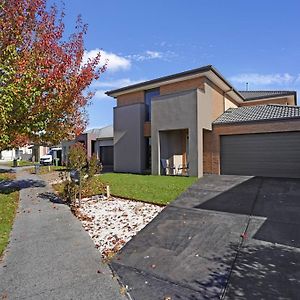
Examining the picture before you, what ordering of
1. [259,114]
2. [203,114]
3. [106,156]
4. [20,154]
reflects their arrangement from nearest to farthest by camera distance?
[203,114] → [259,114] → [106,156] → [20,154]

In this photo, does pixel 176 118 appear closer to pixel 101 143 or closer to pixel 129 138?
pixel 129 138

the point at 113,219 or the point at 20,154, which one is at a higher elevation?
the point at 20,154

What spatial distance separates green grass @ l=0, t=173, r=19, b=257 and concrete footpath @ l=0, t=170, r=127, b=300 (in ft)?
0.59

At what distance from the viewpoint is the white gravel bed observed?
23.1ft

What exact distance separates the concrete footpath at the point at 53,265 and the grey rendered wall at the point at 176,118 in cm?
1003

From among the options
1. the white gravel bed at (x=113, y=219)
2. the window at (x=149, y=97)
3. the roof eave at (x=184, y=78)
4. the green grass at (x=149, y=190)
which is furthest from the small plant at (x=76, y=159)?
the window at (x=149, y=97)

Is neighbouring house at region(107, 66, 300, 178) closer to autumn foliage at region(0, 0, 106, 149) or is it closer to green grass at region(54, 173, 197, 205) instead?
green grass at region(54, 173, 197, 205)

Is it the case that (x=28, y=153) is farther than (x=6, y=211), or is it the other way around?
(x=28, y=153)

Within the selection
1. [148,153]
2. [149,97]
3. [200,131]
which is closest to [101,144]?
[148,153]

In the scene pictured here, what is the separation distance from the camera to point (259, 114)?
18.5 meters

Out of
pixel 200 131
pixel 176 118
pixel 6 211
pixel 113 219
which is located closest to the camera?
pixel 113 219

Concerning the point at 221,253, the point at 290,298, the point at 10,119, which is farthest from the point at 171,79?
the point at 290,298

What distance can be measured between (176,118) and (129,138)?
5190 millimetres

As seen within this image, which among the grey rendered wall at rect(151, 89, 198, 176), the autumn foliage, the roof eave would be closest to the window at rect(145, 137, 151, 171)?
the grey rendered wall at rect(151, 89, 198, 176)
